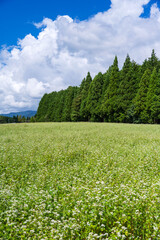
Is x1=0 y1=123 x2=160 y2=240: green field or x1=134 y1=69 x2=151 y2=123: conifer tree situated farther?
x1=134 y1=69 x2=151 y2=123: conifer tree

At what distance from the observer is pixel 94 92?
55.7 metres

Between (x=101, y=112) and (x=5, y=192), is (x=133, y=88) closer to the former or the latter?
(x=101, y=112)

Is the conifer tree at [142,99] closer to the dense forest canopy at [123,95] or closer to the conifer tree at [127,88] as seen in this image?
the dense forest canopy at [123,95]

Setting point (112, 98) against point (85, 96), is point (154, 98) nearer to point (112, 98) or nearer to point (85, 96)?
point (112, 98)

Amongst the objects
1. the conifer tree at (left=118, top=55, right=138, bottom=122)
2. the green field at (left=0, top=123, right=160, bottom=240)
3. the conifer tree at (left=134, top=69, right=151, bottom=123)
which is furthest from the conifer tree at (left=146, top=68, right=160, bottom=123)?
the green field at (left=0, top=123, right=160, bottom=240)

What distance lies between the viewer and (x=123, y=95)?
47.0m

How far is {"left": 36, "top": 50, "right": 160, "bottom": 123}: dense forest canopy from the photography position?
42.7 m

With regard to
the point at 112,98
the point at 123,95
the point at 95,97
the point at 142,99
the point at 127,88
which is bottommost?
the point at 142,99

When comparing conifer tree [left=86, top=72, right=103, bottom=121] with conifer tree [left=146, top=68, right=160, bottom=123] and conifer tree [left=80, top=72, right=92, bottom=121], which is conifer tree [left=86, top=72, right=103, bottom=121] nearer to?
conifer tree [left=80, top=72, right=92, bottom=121]

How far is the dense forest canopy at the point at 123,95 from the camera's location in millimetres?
42656

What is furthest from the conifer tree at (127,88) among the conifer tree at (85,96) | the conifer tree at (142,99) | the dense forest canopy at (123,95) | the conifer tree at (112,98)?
the conifer tree at (85,96)

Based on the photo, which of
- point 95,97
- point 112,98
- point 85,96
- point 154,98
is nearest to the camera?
point 154,98

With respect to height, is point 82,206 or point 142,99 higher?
point 142,99

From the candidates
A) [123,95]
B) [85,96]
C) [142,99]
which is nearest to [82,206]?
[142,99]
